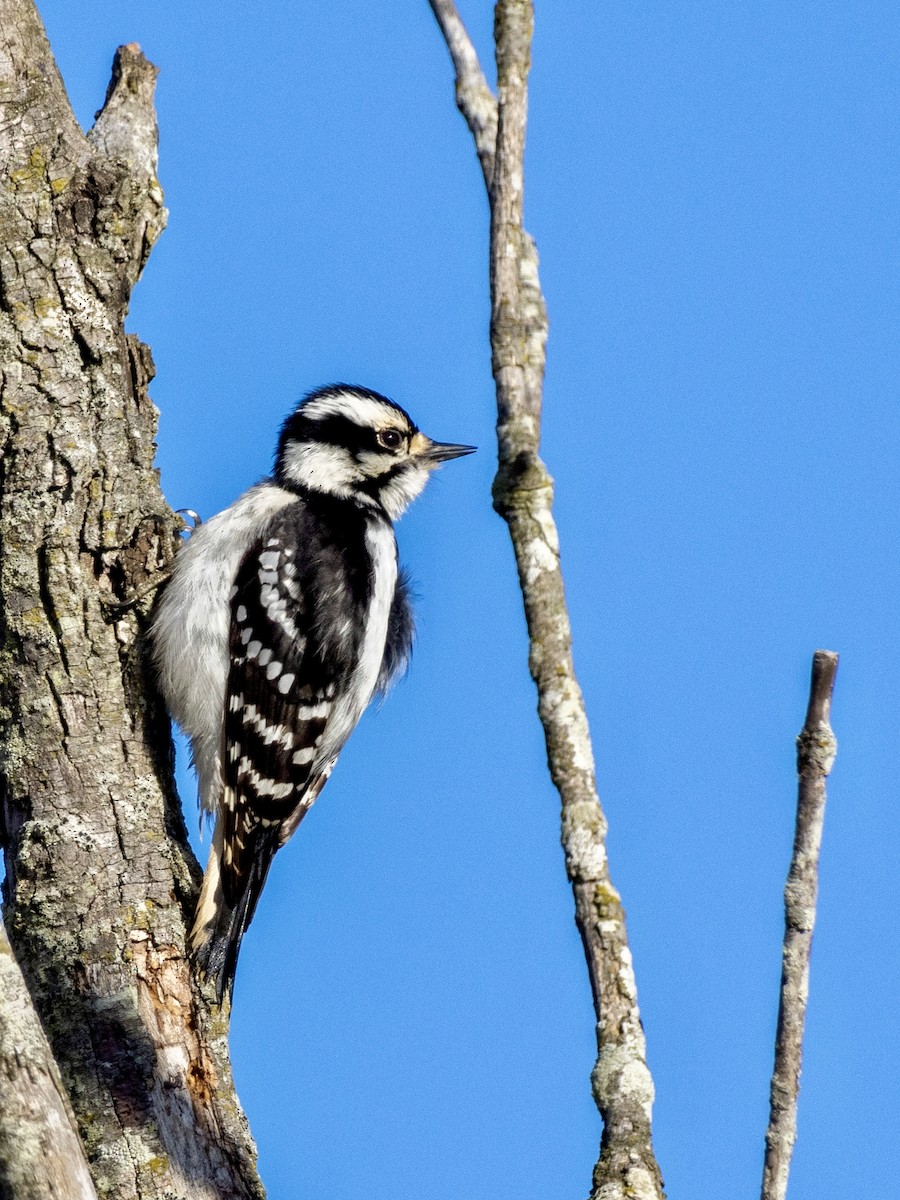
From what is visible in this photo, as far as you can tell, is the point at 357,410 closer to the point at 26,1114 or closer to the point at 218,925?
the point at 218,925

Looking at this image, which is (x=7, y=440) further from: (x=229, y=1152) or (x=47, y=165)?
(x=229, y=1152)

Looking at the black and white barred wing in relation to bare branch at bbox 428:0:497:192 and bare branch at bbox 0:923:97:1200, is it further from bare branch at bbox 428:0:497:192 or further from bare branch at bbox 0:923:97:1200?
bare branch at bbox 0:923:97:1200

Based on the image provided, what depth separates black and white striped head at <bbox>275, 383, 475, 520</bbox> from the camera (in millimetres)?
5379

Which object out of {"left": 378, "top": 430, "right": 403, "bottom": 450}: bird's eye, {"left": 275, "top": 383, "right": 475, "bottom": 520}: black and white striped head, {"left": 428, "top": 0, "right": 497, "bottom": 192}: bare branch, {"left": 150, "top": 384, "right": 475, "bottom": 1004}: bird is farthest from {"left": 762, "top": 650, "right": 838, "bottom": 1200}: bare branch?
{"left": 378, "top": 430, "right": 403, "bottom": 450}: bird's eye

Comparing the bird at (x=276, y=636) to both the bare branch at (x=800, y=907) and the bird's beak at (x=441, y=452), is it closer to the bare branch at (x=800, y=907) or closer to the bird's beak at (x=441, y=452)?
the bird's beak at (x=441, y=452)

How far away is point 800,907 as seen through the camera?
2.80 metres

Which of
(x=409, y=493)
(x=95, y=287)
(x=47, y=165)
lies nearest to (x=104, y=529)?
(x=95, y=287)

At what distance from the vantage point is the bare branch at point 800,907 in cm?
272

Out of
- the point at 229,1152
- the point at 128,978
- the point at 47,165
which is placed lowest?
the point at 229,1152

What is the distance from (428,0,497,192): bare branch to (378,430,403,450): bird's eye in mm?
1867

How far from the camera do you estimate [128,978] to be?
12.8 feet

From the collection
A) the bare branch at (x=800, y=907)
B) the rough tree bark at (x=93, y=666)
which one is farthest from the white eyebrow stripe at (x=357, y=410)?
the bare branch at (x=800, y=907)

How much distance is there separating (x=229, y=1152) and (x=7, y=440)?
6.86 ft

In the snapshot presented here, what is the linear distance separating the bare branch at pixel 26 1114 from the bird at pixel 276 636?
68.6 inches
